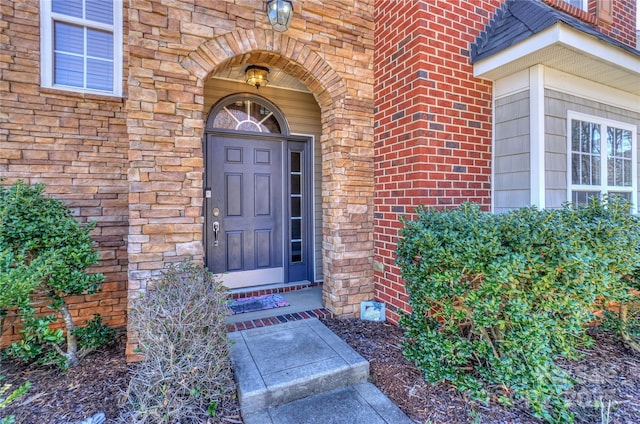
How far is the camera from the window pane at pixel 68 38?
3.09m

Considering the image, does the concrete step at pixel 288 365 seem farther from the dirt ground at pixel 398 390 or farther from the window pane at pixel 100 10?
the window pane at pixel 100 10

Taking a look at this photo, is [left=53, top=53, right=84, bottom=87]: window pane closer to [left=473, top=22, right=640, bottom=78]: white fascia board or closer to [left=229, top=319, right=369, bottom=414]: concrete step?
[left=229, top=319, right=369, bottom=414]: concrete step

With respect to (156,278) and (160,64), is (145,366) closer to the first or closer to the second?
(156,278)

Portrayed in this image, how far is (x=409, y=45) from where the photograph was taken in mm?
3062

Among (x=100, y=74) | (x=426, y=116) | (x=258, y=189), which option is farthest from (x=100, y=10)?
(x=426, y=116)

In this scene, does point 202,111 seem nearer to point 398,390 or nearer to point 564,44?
point 398,390

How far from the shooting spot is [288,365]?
2.38m

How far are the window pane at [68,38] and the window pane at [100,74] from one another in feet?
0.51

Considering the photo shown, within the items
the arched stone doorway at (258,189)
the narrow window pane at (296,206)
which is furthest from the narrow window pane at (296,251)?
the narrow window pane at (296,206)

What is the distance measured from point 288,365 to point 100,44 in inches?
143

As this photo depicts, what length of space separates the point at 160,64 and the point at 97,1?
4.58ft

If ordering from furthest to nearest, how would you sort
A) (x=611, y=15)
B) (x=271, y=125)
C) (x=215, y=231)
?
1. (x=271, y=125)
2. (x=611, y=15)
3. (x=215, y=231)

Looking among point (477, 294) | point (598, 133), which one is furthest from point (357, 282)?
point (598, 133)

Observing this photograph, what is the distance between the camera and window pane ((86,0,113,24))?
3.19 metres
